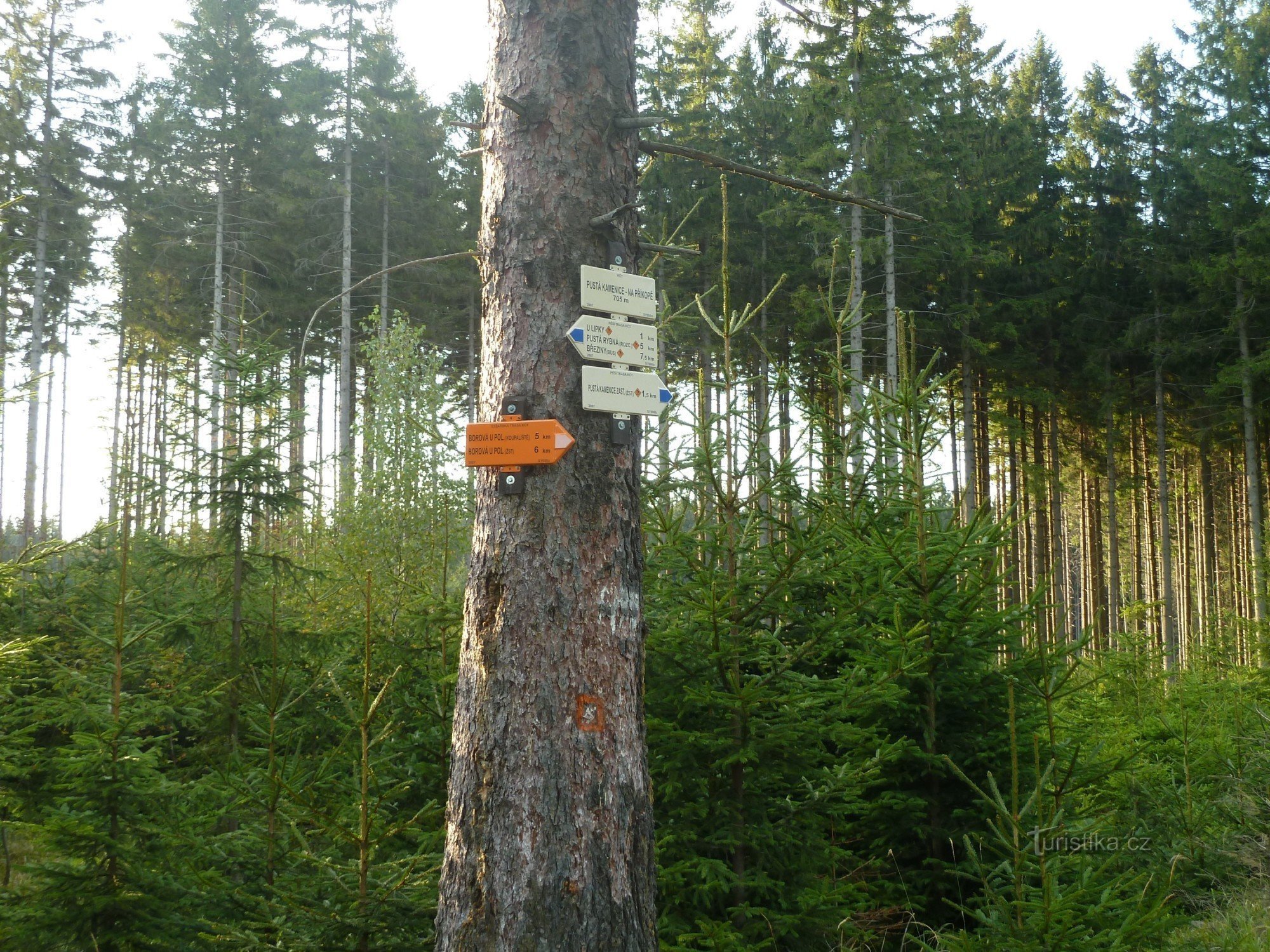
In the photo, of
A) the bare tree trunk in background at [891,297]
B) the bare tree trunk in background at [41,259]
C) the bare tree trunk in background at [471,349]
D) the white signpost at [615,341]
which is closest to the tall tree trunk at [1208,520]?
the bare tree trunk in background at [891,297]

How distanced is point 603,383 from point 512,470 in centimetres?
47

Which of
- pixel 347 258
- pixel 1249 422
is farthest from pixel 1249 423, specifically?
pixel 347 258

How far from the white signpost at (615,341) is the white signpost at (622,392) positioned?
1.9 inches

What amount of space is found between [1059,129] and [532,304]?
31.0m

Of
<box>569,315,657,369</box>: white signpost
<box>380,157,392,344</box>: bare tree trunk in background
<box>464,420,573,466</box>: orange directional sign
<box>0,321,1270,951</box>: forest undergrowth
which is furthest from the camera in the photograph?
<box>380,157,392,344</box>: bare tree trunk in background

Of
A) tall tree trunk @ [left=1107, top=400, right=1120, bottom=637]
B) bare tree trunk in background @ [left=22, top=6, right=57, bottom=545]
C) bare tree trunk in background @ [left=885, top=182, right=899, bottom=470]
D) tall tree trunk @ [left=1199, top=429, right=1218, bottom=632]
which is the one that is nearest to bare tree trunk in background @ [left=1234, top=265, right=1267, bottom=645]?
tall tree trunk @ [left=1107, top=400, right=1120, bottom=637]

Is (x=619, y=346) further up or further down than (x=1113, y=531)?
further up

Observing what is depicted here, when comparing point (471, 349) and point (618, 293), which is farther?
point (471, 349)

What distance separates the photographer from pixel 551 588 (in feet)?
10.4

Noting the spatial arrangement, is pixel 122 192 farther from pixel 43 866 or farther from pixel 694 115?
pixel 43 866

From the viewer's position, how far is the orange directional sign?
127 inches

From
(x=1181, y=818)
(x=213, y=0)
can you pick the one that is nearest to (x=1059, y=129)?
(x=213, y=0)

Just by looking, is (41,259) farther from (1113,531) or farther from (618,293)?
(1113,531)

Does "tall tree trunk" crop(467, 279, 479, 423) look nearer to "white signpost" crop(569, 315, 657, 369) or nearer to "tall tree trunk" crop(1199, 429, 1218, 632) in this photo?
"tall tree trunk" crop(1199, 429, 1218, 632)
